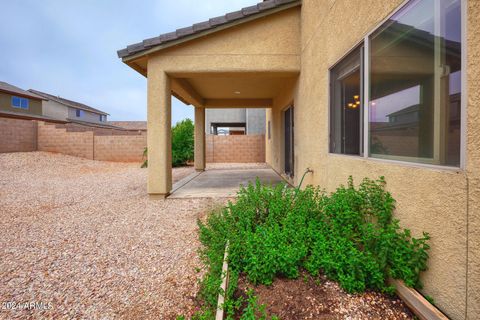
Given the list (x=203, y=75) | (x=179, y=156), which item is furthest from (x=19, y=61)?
(x=203, y=75)

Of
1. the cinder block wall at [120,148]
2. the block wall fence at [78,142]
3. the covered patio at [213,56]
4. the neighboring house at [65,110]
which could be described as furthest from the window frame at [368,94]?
the neighboring house at [65,110]

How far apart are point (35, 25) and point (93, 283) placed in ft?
366

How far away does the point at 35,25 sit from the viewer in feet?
261

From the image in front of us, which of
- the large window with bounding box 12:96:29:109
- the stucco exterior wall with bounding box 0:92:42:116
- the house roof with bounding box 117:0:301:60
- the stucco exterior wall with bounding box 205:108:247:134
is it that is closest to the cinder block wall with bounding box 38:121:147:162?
the stucco exterior wall with bounding box 205:108:247:134

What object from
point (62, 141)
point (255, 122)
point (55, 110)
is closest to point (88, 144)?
point (62, 141)

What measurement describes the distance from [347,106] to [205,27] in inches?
145

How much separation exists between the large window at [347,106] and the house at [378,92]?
0.02m

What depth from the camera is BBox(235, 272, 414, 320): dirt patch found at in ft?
5.88

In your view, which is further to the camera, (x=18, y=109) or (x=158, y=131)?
(x=18, y=109)

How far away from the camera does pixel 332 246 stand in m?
2.22

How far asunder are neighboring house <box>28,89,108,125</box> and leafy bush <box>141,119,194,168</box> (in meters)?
18.4

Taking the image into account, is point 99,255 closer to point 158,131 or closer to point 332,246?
point 332,246

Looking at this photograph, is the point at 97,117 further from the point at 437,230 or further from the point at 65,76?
the point at 65,76

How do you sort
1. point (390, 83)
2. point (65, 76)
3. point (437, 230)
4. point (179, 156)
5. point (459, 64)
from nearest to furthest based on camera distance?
point (459, 64)
point (437, 230)
point (390, 83)
point (179, 156)
point (65, 76)
